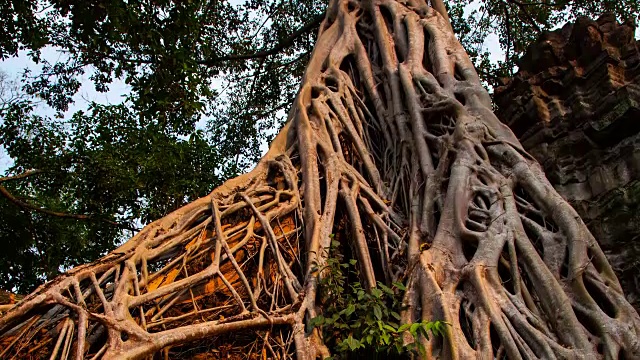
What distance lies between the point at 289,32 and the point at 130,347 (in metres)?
6.51

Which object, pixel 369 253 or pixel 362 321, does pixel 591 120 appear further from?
pixel 362 321

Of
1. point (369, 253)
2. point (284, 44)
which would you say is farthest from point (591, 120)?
point (284, 44)

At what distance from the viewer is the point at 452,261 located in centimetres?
278

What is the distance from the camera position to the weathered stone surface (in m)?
3.33

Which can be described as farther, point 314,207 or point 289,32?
point 289,32

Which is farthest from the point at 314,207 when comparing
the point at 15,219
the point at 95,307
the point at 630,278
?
the point at 15,219

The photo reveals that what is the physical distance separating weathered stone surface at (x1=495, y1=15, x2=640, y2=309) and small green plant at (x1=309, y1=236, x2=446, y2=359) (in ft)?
4.45

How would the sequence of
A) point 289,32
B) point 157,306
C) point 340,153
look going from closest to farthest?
point 157,306 < point 340,153 < point 289,32

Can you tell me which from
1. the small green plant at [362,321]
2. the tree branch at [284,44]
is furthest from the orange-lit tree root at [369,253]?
the tree branch at [284,44]

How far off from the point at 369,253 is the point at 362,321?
637 millimetres

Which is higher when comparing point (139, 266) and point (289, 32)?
point (289, 32)

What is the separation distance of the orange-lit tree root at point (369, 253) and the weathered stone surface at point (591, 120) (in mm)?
655

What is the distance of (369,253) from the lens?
10.2ft

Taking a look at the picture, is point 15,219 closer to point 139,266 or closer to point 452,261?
point 139,266
